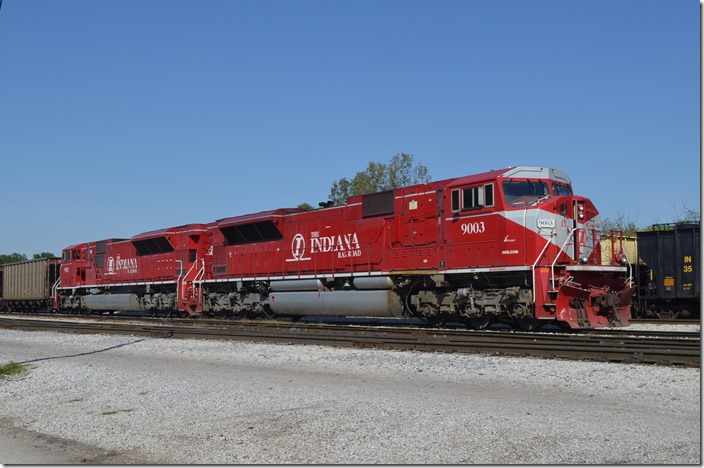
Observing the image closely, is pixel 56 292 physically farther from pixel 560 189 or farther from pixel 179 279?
pixel 560 189

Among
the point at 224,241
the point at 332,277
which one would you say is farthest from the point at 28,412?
the point at 224,241

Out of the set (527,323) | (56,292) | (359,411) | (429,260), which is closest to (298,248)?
(429,260)

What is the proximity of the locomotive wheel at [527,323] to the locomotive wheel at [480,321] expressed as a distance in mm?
724

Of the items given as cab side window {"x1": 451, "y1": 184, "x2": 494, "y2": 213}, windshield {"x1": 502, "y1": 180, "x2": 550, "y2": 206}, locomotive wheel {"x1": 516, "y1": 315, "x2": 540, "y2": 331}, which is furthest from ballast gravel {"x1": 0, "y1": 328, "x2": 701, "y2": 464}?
windshield {"x1": 502, "y1": 180, "x2": 550, "y2": 206}

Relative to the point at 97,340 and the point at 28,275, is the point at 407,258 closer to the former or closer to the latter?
the point at 97,340

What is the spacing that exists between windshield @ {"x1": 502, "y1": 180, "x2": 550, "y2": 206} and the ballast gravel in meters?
5.16

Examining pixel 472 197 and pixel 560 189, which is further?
pixel 560 189

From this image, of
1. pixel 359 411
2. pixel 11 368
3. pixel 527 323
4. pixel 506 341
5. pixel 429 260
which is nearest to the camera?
pixel 359 411

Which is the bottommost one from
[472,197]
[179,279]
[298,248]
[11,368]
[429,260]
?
[11,368]

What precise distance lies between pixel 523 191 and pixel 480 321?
337 centimetres

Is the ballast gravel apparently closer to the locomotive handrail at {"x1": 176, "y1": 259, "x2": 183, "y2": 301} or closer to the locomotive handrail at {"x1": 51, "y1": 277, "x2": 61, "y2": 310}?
the locomotive handrail at {"x1": 176, "y1": 259, "x2": 183, "y2": 301}

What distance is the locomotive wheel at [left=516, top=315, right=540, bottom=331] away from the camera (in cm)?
1605

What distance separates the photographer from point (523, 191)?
16375 millimetres

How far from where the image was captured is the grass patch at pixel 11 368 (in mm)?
12591
